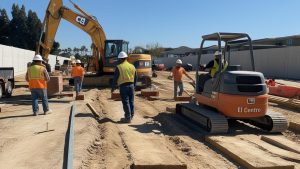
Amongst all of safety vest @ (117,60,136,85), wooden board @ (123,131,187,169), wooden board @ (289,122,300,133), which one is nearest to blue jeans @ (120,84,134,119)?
safety vest @ (117,60,136,85)

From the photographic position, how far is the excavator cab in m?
22.9

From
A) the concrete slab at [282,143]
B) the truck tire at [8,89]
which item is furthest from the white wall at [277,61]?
the concrete slab at [282,143]

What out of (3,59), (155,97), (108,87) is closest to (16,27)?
(3,59)

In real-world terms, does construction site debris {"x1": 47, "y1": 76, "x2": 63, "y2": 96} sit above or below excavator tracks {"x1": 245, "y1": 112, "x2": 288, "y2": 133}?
above

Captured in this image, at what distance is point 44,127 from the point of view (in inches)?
408

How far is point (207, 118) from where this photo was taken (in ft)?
32.8

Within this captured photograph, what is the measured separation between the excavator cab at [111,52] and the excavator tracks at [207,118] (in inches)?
453


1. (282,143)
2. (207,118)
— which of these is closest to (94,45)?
(207,118)

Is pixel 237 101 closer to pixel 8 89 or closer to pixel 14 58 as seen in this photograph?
pixel 8 89

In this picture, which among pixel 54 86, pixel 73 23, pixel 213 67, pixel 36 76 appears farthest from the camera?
pixel 73 23

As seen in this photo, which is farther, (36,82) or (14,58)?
(14,58)

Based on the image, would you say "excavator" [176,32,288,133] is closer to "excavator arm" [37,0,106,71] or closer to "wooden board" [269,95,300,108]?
"wooden board" [269,95,300,108]

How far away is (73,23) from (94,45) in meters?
2.14

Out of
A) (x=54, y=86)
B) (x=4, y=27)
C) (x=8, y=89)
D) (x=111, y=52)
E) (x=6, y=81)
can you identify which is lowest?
(x=8, y=89)
